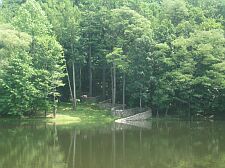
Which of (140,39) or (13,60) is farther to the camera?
(140,39)

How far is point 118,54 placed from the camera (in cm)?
5069

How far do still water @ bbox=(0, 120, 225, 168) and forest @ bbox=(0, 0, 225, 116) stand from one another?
647 cm

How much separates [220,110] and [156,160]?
3045 cm

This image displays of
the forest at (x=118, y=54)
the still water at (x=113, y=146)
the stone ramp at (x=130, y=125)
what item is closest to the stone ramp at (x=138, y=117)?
the stone ramp at (x=130, y=125)

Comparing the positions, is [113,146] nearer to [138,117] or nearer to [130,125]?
[130,125]

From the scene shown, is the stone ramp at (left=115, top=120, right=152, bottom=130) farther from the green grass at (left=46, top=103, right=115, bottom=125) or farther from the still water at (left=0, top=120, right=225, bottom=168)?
the green grass at (left=46, top=103, right=115, bottom=125)

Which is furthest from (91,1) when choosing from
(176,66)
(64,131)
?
(64,131)

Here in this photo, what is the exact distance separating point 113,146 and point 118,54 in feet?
79.1

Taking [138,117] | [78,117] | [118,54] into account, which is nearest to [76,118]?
[78,117]

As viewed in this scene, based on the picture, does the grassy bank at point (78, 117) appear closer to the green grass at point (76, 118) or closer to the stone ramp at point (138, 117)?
the green grass at point (76, 118)

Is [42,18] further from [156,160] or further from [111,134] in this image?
[156,160]

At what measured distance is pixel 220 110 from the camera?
51062 mm

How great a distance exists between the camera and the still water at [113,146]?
21.8 meters

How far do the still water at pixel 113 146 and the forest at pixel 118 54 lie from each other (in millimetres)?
6474
